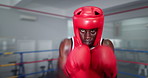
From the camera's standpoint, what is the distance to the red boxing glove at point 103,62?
58 centimetres

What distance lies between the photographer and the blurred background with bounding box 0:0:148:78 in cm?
249

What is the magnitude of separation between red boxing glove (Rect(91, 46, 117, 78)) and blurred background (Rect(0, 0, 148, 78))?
1.79 m

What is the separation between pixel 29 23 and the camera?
2.90 meters

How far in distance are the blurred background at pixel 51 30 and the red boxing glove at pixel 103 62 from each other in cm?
179

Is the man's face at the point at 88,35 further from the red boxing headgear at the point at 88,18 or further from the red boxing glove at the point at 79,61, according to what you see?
the red boxing glove at the point at 79,61

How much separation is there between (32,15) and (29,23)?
0.25 m

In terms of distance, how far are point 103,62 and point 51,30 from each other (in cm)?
304

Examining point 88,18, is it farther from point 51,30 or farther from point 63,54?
point 51,30

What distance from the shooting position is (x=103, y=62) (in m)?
0.58

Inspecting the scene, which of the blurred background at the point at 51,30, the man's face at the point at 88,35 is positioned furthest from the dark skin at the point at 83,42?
the blurred background at the point at 51,30

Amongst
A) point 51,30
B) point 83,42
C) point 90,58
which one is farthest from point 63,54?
point 51,30

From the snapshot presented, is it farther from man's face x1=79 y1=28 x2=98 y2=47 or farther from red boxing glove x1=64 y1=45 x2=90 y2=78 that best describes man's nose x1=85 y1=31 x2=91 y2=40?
red boxing glove x1=64 y1=45 x2=90 y2=78

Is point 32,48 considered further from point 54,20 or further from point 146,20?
point 146,20

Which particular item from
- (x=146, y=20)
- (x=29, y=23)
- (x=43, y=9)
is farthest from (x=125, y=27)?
(x=29, y=23)
